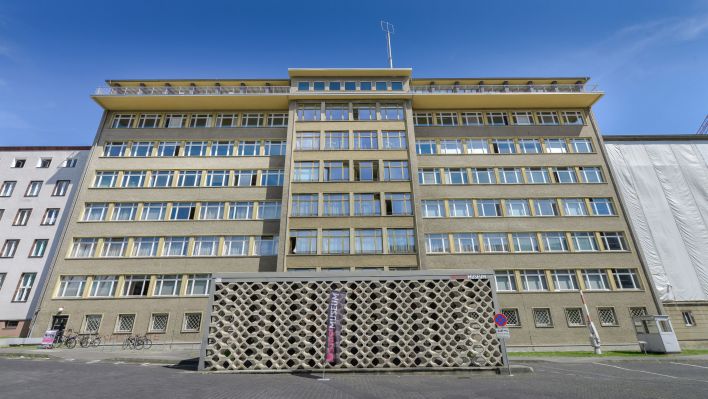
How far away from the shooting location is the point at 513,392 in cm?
1127

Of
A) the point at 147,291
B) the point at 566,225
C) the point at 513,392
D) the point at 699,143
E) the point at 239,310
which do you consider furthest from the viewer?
the point at 699,143

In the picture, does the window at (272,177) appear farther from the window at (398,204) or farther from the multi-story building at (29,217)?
the multi-story building at (29,217)

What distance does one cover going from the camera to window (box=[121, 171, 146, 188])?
34250 millimetres

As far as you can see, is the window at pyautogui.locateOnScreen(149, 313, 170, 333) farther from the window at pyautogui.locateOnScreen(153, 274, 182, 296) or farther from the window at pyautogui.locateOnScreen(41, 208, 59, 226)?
the window at pyautogui.locateOnScreen(41, 208, 59, 226)

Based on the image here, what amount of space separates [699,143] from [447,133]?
86.9 ft

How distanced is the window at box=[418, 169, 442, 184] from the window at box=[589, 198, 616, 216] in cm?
1469

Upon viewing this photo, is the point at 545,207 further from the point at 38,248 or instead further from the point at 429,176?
the point at 38,248

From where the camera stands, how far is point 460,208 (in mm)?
33719

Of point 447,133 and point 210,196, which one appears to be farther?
point 447,133

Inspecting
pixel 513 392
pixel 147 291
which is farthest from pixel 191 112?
pixel 513 392

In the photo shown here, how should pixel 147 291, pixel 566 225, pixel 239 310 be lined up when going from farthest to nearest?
pixel 566 225 < pixel 147 291 < pixel 239 310

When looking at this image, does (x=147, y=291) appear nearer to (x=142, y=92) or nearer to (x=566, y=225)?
(x=142, y=92)

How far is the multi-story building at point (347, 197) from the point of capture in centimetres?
2973

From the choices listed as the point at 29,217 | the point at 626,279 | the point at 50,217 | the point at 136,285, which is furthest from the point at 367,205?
the point at 29,217
